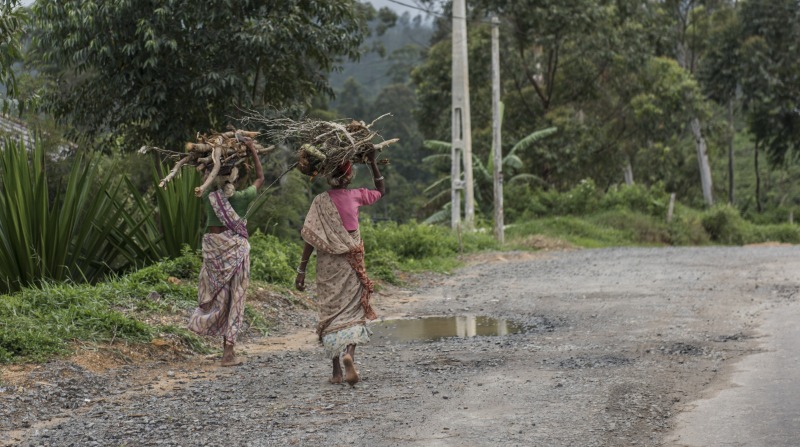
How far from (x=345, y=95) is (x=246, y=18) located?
46.5m

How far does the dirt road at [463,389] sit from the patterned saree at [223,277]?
0.36 m

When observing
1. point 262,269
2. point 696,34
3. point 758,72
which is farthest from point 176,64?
point 696,34

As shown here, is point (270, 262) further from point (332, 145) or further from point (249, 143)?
point (332, 145)

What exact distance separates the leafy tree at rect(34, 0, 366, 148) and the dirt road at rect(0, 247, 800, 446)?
507cm

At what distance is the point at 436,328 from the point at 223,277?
267 centimetres

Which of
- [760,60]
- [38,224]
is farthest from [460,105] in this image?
[760,60]

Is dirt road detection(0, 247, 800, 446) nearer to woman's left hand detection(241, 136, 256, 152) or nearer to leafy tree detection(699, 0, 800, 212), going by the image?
woman's left hand detection(241, 136, 256, 152)

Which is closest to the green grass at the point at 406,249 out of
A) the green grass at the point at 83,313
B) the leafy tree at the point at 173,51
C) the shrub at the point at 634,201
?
the leafy tree at the point at 173,51

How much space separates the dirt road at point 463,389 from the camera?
3850 mm

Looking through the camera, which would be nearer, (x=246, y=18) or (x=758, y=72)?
(x=246, y=18)

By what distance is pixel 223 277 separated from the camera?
5633 mm

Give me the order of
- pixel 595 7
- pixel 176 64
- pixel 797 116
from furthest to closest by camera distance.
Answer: pixel 797 116
pixel 595 7
pixel 176 64

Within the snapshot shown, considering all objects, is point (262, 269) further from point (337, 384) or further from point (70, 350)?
point (337, 384)

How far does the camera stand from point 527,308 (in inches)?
337
